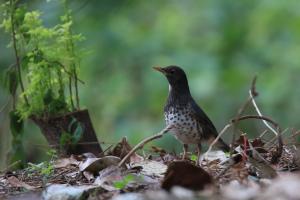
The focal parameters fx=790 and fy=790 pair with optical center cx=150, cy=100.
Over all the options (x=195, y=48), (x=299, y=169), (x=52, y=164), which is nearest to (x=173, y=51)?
(x=195, y=48)

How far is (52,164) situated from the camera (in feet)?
17.3

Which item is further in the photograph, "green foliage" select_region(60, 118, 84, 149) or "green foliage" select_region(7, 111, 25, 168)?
"green foliage" select_region(7, 111, 25, 168)

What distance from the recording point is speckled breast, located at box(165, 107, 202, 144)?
18.8 feet

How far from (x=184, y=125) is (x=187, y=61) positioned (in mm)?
4445

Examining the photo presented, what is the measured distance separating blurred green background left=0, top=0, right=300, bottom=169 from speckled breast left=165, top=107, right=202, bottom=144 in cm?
340

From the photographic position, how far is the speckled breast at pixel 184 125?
5.73 metres

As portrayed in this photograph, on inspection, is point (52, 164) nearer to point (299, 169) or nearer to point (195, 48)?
point (299, 169)

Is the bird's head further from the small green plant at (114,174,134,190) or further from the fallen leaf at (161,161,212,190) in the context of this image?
the fallen leaf at (161,161,212,190)

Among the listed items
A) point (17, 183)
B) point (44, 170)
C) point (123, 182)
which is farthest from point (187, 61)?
point (123, 182)

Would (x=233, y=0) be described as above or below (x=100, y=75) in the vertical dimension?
above

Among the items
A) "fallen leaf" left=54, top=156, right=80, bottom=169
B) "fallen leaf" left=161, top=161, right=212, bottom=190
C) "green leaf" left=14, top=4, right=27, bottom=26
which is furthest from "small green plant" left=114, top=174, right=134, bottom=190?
"green leaf" left=14, top=4, right=27, bottom=26

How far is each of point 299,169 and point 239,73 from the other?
5783 millimetres

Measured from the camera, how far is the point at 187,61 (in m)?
10.1

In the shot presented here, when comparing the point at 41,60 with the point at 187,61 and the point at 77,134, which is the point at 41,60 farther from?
the point at 187,61
